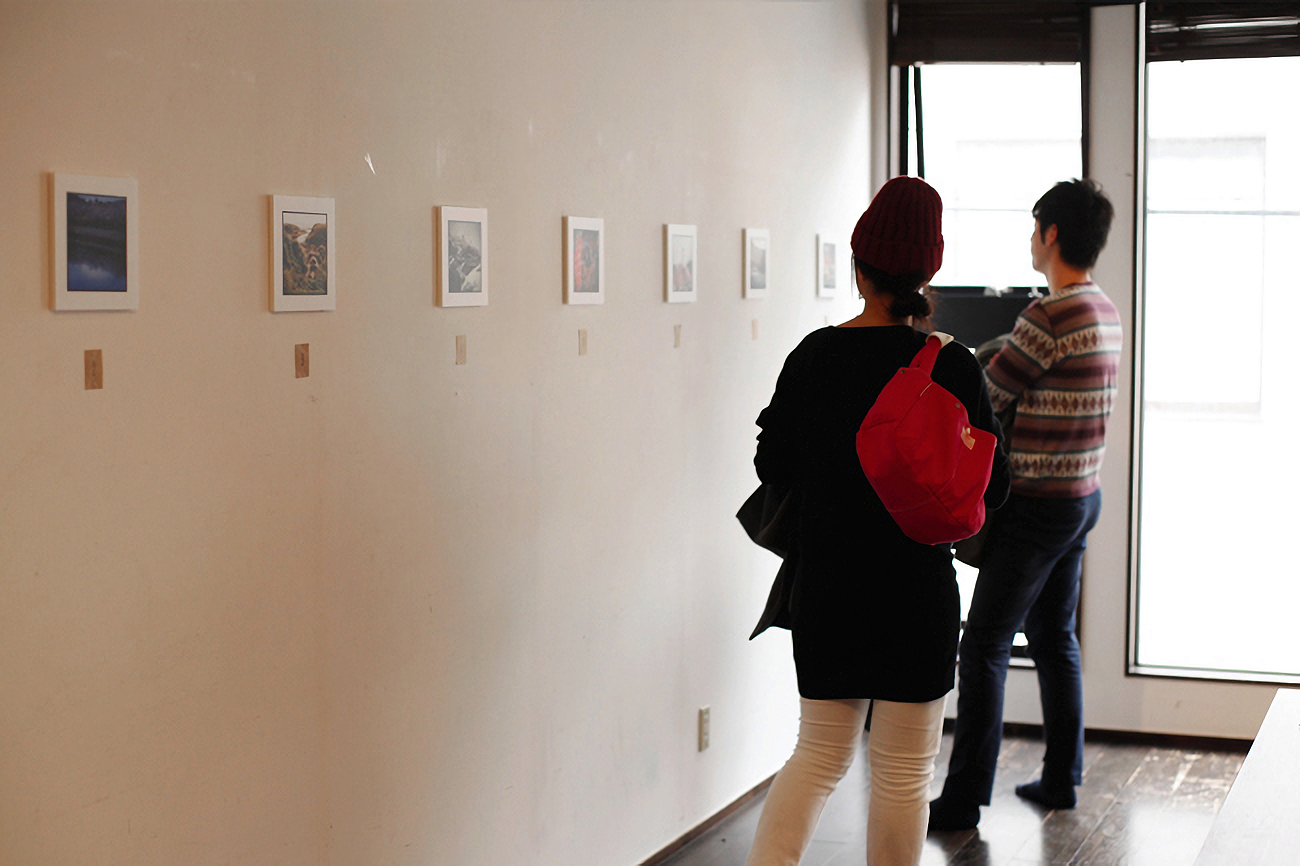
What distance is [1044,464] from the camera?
11.5ft

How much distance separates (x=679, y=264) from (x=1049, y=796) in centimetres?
195

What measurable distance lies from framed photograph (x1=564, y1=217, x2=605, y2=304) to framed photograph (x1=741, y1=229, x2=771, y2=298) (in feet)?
2.62

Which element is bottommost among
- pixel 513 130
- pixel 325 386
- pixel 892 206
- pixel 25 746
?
pixel 25 746

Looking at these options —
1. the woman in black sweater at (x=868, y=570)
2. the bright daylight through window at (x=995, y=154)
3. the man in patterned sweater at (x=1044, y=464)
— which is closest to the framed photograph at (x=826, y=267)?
the bright daylight through window at (x=995, y=154)

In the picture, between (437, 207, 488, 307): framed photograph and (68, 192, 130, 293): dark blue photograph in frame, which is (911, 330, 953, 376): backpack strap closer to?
(437, 207, 488, 307): framed photograph

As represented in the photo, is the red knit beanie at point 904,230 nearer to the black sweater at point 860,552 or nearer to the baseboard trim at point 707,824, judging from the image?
the black sweater at point 860,552

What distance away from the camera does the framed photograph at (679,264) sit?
3277mm

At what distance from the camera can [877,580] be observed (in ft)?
7.58

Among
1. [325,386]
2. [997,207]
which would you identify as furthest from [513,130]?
[997,207]

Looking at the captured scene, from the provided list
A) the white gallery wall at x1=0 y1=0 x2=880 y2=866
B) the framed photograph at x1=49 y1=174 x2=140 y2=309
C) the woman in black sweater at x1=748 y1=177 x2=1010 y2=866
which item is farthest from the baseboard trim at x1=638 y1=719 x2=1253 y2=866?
the framed photograph at x1=49 y1=174 x2=140 y2=309

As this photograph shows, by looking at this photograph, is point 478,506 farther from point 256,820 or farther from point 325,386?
point 256,820

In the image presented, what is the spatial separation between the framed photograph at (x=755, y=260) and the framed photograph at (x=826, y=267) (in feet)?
1.45

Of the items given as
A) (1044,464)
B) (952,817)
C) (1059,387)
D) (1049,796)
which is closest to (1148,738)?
(1049,796)

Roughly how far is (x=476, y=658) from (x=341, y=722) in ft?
1.31
